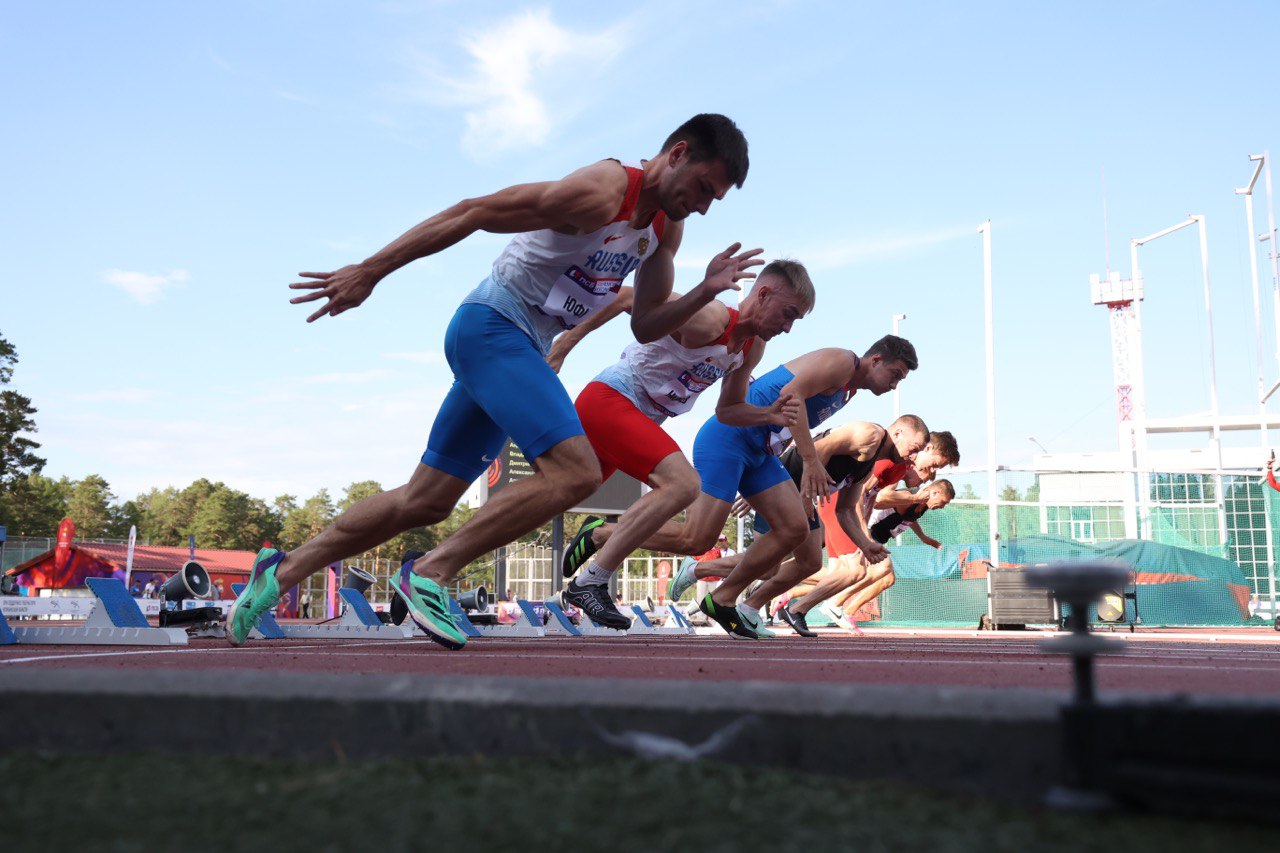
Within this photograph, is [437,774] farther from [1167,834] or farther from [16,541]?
[16,541]

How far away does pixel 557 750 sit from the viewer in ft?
5.31

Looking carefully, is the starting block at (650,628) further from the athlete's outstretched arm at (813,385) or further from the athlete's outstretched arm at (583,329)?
the athlete's outstretched arm at (583,329)

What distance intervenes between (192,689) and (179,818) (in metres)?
0.44

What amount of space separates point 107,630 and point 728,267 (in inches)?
155

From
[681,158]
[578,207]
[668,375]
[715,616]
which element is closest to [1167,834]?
[578,207]

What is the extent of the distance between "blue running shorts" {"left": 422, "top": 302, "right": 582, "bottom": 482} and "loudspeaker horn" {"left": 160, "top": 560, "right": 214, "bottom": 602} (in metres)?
3.18

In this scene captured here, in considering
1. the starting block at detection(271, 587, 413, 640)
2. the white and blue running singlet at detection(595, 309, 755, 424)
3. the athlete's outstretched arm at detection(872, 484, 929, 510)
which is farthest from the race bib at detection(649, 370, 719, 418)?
the athlete's outstretched arm at detection(872, 484, 929, 510)

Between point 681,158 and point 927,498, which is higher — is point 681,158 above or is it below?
above

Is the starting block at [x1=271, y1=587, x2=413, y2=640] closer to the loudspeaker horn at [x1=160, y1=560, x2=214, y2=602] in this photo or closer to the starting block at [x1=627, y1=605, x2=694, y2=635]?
the loudspeaker horn at [x1=160, y1=560, x2=214, y2=602]

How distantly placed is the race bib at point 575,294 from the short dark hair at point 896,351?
3499 millimetres

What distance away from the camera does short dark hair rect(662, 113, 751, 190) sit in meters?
4.57

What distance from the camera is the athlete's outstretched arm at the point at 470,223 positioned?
12.7 feet

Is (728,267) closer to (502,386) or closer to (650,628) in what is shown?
(502,386)

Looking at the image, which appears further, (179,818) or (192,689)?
(192,689)
